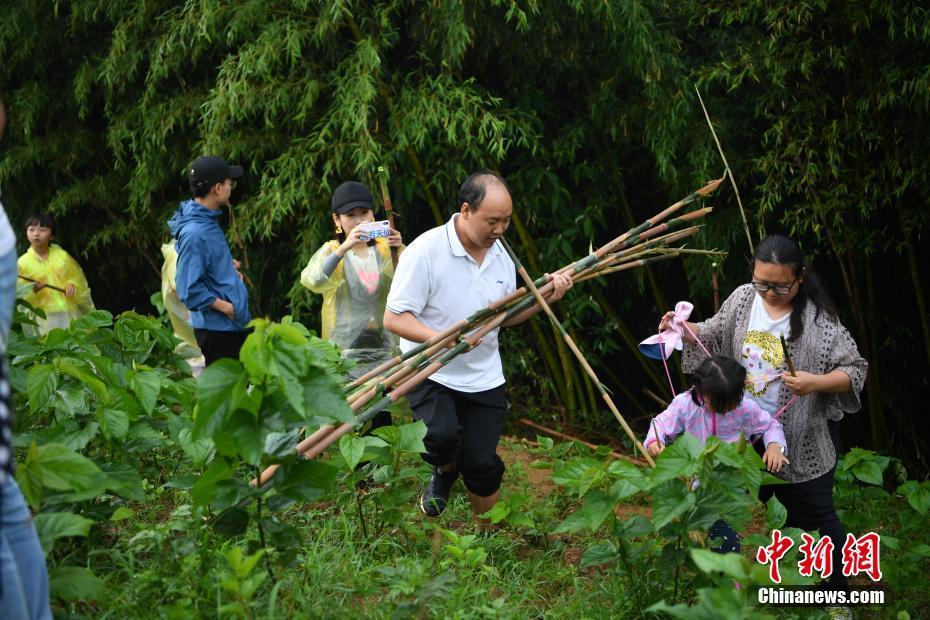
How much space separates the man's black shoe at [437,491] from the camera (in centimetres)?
353

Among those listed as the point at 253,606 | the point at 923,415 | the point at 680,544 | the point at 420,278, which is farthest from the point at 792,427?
the point at 923,415

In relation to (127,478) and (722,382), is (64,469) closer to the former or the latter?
(127,478)

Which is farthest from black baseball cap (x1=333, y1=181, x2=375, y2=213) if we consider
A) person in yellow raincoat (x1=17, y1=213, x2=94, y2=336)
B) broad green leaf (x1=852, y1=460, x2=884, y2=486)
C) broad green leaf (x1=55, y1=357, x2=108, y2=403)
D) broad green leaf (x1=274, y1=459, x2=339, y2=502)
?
person in yellow raincoat (x1=17, y1=213, x2=94, y2=336)

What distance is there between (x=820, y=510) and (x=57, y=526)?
230 centimetres

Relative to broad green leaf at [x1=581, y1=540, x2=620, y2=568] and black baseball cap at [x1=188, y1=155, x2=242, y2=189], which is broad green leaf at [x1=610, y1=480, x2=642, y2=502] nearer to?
broad green leaf at [x1=581, y1=540, x2=620, y2=568]

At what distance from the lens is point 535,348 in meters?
5.77

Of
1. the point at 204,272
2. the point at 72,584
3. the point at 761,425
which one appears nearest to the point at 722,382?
the point at 761,425

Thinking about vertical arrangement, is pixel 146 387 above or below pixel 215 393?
below

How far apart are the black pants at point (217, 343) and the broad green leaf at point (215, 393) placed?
2047 millimetres

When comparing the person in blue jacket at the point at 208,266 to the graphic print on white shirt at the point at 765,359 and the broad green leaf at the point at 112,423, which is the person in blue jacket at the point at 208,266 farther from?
the graphic print on white shirt at the point at 765,359

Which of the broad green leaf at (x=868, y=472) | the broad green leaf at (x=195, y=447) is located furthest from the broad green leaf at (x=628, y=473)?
the broad green leaf at (x=868, y=472)

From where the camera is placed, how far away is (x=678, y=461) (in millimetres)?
2367

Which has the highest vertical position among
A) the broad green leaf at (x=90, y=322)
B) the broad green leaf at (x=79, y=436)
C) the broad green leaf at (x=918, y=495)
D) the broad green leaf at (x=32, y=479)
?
the broad green leaf at (x=32, y=479)

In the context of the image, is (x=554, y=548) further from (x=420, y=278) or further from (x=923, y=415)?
(x=923, y=415)
